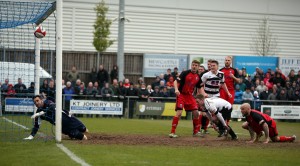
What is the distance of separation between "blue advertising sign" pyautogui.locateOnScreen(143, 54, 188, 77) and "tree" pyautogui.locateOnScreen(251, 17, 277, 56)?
9650mm

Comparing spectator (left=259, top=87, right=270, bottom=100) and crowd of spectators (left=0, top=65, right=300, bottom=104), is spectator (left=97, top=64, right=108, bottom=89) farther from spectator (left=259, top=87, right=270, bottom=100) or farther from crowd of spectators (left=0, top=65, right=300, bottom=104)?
spectator (left=259, top=87, right=270, bottom=100)

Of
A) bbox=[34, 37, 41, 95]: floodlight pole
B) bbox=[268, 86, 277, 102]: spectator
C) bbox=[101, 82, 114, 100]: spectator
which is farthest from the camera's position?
bbox=[268, 86, 277, 102]: spectator

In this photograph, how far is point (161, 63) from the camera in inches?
1352

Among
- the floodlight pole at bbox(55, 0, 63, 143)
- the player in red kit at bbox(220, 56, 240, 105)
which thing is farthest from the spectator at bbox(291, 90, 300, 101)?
the floodlight pole at bbox(55, 0, 63, 143)

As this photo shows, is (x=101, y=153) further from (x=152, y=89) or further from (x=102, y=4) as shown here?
(x=102, y=4)

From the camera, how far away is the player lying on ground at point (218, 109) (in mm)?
14422

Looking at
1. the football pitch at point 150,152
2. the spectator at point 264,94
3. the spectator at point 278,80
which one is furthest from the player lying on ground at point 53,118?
the spectator at point 278,80

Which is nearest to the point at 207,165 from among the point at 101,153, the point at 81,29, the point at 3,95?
the point at 101,153

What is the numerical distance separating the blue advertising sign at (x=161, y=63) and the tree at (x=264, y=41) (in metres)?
9.65

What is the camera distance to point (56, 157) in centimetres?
1002

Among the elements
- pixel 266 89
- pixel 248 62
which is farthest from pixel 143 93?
pixel 248 62

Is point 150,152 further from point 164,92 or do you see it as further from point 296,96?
point 296,96

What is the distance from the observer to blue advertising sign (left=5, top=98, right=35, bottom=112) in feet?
67.1

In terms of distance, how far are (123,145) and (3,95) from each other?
12415 mm
